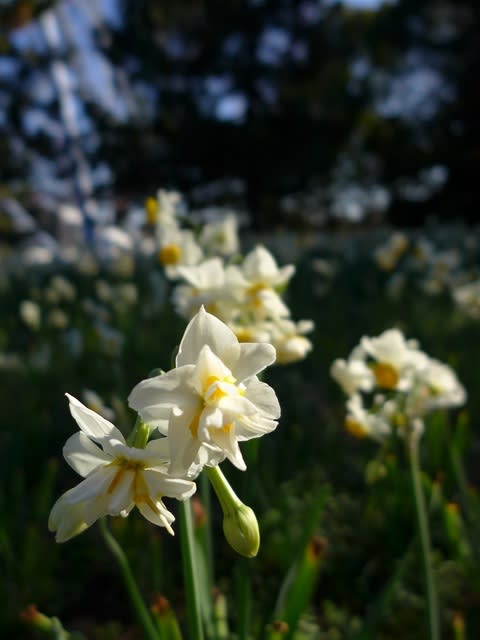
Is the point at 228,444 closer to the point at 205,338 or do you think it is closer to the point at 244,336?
the point at 205,338

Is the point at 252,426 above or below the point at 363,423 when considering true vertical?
below

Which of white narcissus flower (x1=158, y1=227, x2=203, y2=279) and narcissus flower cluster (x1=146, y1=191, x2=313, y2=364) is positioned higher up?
white narcissus flower (x1=158, y1=227, x2=203, y2=279)

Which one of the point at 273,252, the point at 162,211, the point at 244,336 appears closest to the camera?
the point at 244,336

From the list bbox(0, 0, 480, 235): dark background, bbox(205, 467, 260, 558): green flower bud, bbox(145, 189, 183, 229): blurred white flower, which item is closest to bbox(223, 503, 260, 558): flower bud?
bbox(205, 467, 260, 558): green flower bud

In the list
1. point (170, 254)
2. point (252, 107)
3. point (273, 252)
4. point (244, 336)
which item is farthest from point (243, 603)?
point (252, 107)

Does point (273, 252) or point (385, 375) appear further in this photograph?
point (273, 252)

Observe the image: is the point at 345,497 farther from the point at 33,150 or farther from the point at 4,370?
the point at 33,150

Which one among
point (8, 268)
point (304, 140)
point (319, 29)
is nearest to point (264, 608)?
point (8, 268)

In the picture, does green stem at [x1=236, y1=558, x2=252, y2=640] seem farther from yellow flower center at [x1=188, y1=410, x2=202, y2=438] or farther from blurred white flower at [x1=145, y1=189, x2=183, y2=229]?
blurred white flower at [x1=145, y1=189, x2=183, y2=229]

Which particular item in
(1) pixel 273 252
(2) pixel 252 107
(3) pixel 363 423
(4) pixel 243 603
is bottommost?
(4) pixel 243 603
